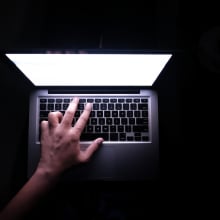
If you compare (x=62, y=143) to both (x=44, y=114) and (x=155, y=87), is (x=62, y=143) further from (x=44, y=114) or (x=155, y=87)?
(x=155, y=87)

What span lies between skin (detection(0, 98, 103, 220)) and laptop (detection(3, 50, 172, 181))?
0.03 meters

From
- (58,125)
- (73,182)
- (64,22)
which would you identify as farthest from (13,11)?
(73,182)

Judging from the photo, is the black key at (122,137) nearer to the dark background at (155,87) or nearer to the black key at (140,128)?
the black key at (140,128)

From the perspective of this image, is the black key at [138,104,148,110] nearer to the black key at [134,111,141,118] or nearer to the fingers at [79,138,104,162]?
the black key at [134,111,141,118]

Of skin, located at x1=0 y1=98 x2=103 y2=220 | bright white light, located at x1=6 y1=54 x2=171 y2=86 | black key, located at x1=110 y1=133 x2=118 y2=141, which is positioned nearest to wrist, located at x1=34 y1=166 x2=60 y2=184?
skin, located at x1=0 y1=98 x2=103 y2=220

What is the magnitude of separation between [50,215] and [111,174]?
275 millimetres

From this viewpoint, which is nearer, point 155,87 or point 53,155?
point 53,155

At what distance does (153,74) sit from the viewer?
775mm

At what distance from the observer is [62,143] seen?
75 cm

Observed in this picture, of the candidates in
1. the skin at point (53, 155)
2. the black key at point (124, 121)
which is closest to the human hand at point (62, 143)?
the skin at point (53, 155)

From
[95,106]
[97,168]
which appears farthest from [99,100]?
[97,168]

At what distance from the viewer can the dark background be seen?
2.65ft

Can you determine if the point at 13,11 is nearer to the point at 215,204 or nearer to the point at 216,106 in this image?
the point at 216,106

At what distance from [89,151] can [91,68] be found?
0.95 ft
